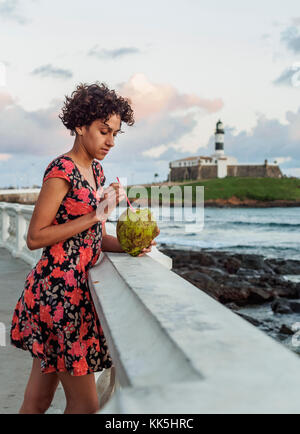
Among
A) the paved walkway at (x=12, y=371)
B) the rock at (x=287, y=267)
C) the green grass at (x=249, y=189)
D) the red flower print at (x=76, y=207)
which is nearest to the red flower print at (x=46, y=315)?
the red flower print at (x=76, y=207)

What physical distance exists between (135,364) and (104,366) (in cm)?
111

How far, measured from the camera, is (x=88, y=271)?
2201 millimetres

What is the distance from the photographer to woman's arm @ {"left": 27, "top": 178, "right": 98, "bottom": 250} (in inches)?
81.6

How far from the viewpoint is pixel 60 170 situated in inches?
82.9

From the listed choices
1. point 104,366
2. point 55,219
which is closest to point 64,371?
point 104,366

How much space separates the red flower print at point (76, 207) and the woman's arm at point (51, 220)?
0.05m

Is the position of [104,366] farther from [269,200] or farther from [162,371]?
[269,200]

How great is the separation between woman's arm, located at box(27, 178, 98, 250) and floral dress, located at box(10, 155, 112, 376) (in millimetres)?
42

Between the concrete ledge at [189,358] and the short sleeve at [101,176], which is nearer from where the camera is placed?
the concrete ledge at [189,358]

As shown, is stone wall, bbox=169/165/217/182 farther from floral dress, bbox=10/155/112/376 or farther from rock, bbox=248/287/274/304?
floral dress, bbox=10/155/112/376

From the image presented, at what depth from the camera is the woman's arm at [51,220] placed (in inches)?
81.6

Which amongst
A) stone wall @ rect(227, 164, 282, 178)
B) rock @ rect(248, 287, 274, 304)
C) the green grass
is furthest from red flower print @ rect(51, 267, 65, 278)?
stone wall @ rect(227, 164, 282, 178)

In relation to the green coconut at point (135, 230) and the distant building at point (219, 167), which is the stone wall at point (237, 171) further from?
the green coconut at point (135, 230)

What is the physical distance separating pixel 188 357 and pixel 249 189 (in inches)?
3792
